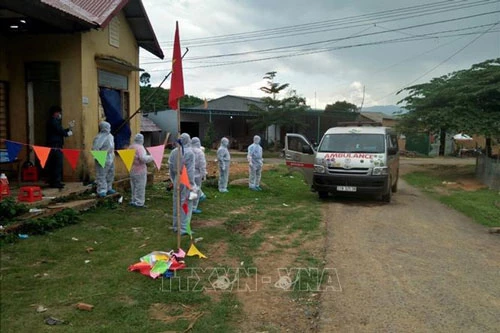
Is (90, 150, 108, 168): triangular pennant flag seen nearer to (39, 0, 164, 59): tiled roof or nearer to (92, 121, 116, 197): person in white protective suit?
(92, 121, 116, 197): person in white protective suit

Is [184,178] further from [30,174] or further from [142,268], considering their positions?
[30,174]

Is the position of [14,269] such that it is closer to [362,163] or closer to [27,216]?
[27,216]

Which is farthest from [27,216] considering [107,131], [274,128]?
[274,128]

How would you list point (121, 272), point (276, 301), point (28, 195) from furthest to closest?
point (28, 195), point (121, 272), point (276, 301)

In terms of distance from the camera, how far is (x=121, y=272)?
5387mm

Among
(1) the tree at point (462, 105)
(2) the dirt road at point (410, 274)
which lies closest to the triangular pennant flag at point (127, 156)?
(2) the dirt road at point (410, 274)

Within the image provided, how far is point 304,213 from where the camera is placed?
1028 centimetres

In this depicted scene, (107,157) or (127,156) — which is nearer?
(127,156)

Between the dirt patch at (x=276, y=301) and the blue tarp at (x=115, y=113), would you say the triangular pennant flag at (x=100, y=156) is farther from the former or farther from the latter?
the dirt patch at (x=276, y=301)

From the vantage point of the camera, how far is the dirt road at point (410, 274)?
4.41 meters

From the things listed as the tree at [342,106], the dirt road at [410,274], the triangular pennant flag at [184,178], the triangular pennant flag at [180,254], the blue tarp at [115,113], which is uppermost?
the tree at [342,106]

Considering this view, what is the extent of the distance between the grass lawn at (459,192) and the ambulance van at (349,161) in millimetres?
2165

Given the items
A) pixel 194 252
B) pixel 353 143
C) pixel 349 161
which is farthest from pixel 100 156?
pixel 353 143

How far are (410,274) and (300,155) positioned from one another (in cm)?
713
